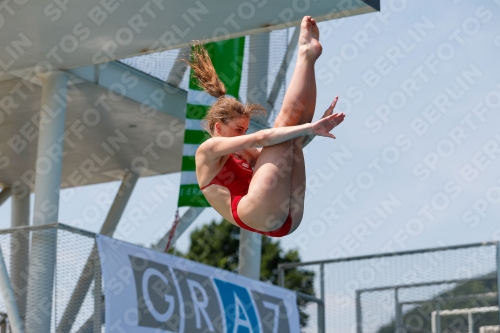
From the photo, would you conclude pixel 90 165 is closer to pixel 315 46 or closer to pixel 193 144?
pixel 193 144

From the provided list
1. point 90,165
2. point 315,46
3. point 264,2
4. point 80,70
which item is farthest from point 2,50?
point 315,46

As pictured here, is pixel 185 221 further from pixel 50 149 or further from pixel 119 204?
pixel 50 149

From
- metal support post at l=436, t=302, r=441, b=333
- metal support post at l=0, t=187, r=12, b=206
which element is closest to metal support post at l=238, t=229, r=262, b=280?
metal support post at l=436, t=302, r=441, b=333

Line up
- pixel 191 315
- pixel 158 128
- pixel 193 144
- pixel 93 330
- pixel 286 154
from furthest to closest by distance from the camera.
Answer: pixel 158 128 < pixel 193 144 < pixel 191 315 < pixel 93 330 < pixel 286 154

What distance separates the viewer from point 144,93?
41.1 feet

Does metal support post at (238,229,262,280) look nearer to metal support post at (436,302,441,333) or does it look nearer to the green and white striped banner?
the green and white striped banner

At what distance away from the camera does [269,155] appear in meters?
6.33

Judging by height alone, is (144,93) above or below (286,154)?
above

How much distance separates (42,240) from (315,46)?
4.60 m

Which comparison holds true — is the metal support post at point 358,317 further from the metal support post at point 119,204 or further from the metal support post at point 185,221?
the metal support post at point 119,204

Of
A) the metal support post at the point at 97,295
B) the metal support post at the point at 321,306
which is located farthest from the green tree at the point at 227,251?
the metal support post at the point at 97,295

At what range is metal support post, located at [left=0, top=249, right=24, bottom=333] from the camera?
31.6ft

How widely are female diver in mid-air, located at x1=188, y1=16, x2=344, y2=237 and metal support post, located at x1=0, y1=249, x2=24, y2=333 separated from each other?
3786 mm

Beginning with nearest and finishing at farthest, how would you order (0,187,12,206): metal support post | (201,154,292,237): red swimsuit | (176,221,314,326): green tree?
(201,154,292,237): red swimsuit
(0,187,12,206): metal support post
(176,221,314,326): green tree
